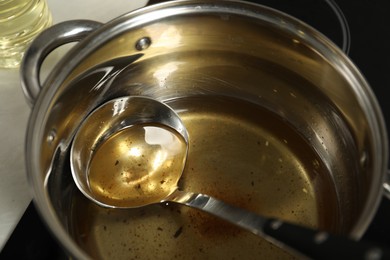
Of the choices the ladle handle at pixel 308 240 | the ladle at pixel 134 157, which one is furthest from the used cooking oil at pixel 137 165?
the ladle handle at pixel 308 240

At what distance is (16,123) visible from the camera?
2.52ft

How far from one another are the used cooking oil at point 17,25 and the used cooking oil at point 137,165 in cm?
20

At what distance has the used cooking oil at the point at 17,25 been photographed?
786mm

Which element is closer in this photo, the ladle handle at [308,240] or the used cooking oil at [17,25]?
the ladle handle at [308,240]

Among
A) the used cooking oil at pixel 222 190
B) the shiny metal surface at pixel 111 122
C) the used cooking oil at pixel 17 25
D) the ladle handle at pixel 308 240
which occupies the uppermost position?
the used cooking oil at pixel 17 25

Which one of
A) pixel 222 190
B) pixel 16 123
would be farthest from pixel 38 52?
pixel 222 190

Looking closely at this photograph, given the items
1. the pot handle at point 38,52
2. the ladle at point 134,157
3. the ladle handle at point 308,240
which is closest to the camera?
the ladle handle at point 308,240

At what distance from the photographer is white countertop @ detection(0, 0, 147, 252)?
0.70m

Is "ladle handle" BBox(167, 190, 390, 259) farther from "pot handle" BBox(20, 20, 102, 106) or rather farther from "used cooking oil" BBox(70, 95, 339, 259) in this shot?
"pot handle" BBox(20, 20, 102, 106)

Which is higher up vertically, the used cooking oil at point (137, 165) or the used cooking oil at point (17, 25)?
the used cooking oil at point (17, 25)

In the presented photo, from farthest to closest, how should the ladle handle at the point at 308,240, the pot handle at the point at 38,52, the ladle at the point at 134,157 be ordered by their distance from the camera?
the ladle at the point at 134,157, the pot handle at the point at 38,52, the ladle handle at the point at 308,240

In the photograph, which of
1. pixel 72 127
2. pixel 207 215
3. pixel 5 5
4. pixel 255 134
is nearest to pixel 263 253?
pixel 207 215

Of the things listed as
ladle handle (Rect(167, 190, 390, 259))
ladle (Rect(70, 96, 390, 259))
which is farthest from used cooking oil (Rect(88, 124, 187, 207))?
ladle handle (Rect(167, 190, 390, 259))

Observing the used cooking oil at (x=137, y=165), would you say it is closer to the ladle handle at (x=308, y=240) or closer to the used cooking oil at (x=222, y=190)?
the used cooking oil at (x=222, y=190)
